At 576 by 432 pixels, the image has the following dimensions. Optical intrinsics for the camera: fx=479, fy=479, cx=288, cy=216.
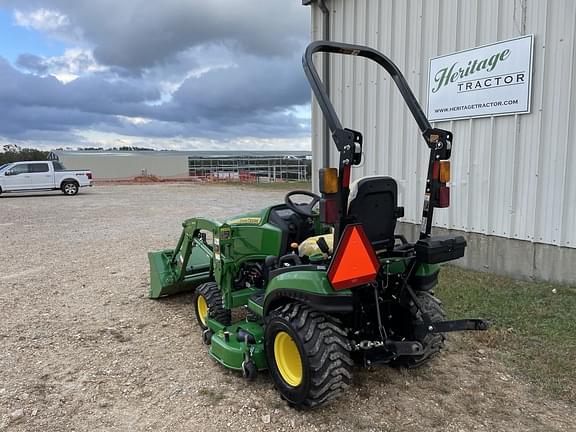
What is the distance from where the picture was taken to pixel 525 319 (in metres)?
4.80

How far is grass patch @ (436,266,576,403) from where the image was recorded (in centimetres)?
371

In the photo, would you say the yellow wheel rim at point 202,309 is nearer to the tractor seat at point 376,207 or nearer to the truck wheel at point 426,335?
the truck wheel at point 426,335

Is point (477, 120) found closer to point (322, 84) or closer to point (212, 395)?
point (322, 84)

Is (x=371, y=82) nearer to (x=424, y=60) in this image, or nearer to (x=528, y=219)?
(x=424, y=60)

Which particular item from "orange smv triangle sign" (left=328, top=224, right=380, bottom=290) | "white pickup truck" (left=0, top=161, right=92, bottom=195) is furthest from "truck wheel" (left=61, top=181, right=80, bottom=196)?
"orange smv triangle sign" (left=328, top=224, right=380, bottom=290)

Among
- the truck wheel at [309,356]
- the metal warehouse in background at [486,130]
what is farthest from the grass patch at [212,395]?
the metal warehouse in background at [486,130]

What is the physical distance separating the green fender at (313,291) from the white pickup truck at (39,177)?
71.5 ft

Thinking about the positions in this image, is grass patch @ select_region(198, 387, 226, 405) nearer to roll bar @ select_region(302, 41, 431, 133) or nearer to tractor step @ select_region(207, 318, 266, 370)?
tractor step @ select_region(207, 318, 266, 370)

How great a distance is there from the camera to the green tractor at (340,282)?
2902 mm

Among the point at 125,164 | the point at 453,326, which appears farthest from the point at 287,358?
the point at 125,164

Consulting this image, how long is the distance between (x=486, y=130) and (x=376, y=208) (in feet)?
13.3

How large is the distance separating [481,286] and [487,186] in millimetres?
1416

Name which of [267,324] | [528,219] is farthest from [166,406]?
[528,219]

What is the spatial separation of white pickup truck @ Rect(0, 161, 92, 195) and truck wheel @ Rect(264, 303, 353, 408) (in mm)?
21773
